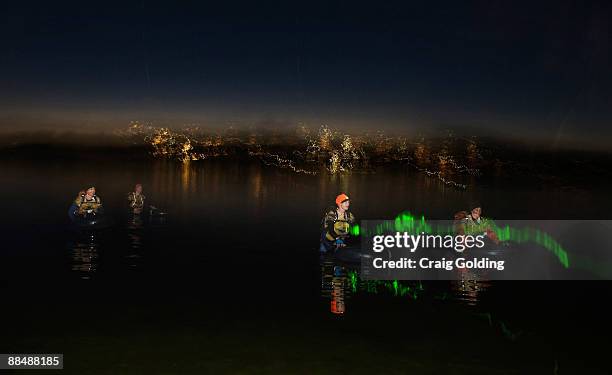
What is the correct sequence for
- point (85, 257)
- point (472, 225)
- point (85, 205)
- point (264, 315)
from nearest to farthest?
1. point (264, 315)
2. point (472, 225)
3. point (85, 257)
4. point (85, 205)

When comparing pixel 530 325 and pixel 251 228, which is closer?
pixel 530 325

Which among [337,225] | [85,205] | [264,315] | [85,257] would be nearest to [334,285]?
[337,225]

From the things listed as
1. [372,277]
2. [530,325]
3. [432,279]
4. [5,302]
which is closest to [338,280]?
[372,277]

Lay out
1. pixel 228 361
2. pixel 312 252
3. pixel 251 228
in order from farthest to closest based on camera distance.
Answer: pixel 251 228, pixel 312 252, pixel 228 361

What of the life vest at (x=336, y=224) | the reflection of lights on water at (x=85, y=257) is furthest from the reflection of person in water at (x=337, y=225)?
the reflection of lights on water at (x=85, y=257)

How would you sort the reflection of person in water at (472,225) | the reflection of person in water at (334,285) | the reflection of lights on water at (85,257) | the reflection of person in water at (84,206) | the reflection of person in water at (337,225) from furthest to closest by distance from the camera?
the reflection of person in water at (84,206) < the reflection of person in water at (472,225) < the reflection of person in water at (337,225) < the reflection of lights on water at (85,257) < the reflection of person in water at (334,285)

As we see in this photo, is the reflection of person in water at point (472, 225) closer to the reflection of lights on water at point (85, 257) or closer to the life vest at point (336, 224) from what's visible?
the life vest at point (336, 224)

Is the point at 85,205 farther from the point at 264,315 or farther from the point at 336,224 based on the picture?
the point at 264,315

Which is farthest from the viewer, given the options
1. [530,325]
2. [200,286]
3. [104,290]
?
[200,286]

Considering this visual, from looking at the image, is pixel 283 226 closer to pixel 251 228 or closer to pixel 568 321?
pixel 251 228
